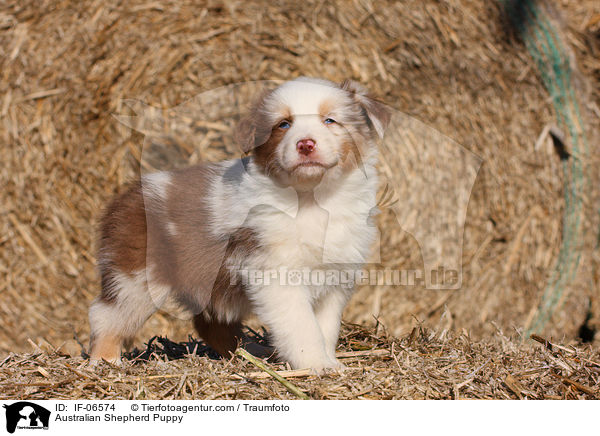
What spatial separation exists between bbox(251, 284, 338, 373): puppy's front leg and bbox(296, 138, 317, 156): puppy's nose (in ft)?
1.90

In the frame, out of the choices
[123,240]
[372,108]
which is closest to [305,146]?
[372,108]

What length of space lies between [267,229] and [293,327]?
43 cm

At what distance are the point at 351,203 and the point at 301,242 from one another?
0.31 meters

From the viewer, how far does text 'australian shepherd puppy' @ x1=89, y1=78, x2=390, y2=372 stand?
261cm

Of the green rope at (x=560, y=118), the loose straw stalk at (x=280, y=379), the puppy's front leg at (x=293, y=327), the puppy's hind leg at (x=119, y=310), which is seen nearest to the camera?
the loose straw stalk at (x=280, y=379)

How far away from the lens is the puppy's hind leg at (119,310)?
3029 millimetres

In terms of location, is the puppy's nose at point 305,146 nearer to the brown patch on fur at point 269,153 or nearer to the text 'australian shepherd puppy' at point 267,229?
the text 'australian shepherd puppy' at point 267,229

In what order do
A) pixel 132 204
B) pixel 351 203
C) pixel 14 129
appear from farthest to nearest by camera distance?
pixel 14 129 < pixel 132 204 < pixel 351 203

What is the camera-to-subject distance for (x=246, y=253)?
2.74 metres

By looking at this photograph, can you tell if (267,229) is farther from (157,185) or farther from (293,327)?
(157,185)

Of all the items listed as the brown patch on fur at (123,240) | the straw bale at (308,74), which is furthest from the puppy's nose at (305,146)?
the straw bale at (308,74)
